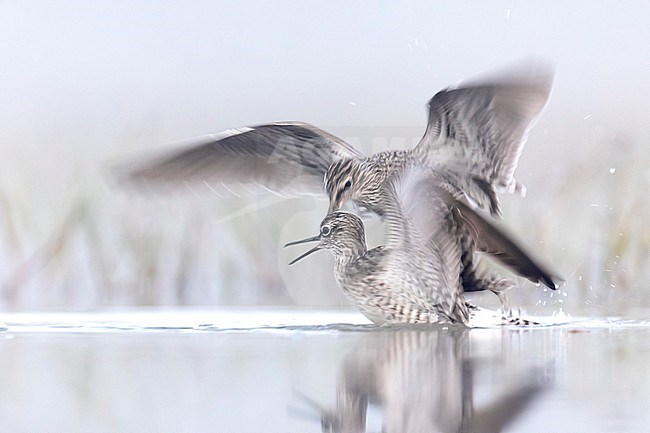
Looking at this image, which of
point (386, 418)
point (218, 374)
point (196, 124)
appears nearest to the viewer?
point (386, 418)

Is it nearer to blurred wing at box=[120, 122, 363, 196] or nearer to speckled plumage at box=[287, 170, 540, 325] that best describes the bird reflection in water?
speckled plumage at box=[287, 170, 540, 325]

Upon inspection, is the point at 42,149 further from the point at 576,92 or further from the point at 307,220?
the point at 576,92

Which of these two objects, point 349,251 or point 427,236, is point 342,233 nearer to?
point 349,251

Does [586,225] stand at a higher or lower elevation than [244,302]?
higher

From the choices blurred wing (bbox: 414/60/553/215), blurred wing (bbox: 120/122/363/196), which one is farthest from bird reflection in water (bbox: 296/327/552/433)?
blurred wing (bbox: 120/122/363/196)

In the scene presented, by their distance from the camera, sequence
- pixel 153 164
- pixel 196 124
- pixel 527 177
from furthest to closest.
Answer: pixel 196 124 < pixel 527 177 < pixel 153 164

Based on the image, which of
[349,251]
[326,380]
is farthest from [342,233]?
[326,380]

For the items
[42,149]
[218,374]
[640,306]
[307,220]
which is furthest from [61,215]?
[640,306]

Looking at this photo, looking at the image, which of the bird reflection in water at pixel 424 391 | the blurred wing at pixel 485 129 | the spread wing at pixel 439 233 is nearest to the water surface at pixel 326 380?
the bird reflection in water at pixel 424 391
